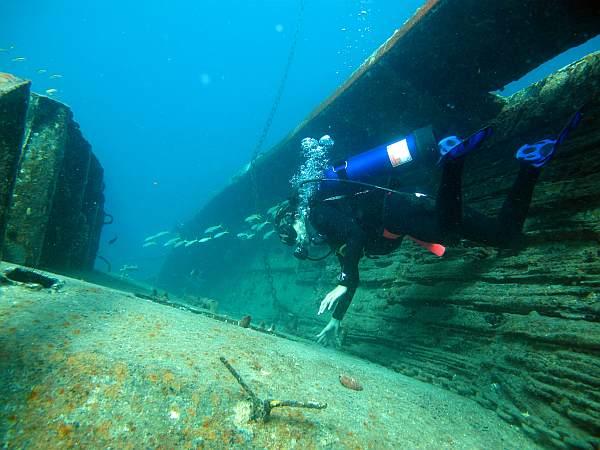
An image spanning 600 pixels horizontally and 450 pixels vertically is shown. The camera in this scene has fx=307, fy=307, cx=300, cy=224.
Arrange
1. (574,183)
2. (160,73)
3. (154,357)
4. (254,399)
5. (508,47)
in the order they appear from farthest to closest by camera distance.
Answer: (160,73), (508,47), (574,183), (154,357), (254,399)

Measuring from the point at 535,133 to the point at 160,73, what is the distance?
143529 millimetres

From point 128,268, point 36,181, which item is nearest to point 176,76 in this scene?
point 128,268

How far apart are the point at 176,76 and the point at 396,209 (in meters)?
142

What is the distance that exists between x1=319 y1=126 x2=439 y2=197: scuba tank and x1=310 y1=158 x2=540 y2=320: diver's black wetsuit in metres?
0.18

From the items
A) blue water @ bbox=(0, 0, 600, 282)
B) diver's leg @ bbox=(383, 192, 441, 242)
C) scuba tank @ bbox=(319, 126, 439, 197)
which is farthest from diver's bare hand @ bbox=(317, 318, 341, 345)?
blue water @ bbox=(0, 0, 600, 282)

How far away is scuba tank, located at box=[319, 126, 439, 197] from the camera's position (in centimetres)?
385

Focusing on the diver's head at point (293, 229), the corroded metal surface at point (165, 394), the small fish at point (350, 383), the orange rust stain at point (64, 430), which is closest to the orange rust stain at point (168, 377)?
the corroded metal surface at point (165, 394)

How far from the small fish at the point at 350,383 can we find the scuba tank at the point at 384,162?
7.78 feet

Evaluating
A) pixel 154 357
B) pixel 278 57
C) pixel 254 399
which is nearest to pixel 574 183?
pixel 254 399

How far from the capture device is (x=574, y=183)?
10.2 ft

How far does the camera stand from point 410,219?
3652 mm

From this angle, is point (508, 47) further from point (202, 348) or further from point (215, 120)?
point (215, 120)

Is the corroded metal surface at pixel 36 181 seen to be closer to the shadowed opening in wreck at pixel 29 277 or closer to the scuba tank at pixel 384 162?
the shadowed opening in wreck at pixel 29 277

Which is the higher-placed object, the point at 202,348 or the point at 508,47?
the point at 508,47
